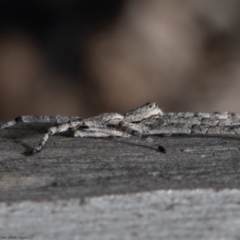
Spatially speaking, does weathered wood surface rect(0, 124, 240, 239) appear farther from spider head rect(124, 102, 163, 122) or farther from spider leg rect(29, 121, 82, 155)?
spider head rect(124, 102, 163, 122)

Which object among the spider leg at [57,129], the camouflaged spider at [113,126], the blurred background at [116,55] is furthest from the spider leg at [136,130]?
the blurred background at [116,55]

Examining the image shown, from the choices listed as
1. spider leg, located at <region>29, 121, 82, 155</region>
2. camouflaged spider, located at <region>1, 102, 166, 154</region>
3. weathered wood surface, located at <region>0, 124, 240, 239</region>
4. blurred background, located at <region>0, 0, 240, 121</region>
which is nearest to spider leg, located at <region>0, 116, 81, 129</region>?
camouflaged spider, located at <region>1, 102, 166, 154</region>

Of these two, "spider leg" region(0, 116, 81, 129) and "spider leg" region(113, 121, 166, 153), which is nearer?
"spider leg" region(113, 121, 166, 153)

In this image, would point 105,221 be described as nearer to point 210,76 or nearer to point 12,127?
point 12,127

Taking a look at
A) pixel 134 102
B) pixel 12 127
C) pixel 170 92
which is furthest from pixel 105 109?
pixel 12 127

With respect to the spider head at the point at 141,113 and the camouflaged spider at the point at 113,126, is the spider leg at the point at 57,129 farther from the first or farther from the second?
the spider head at the point at 141,113
